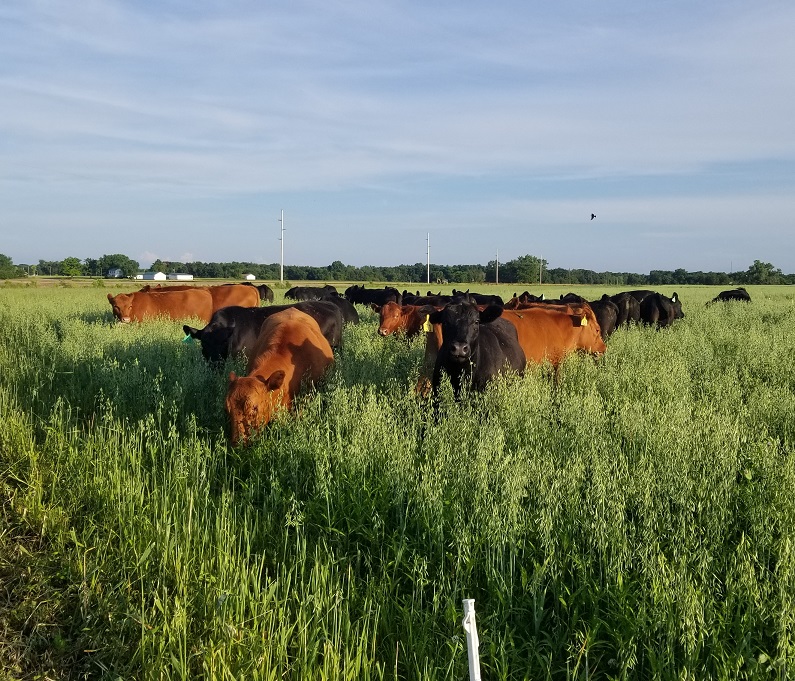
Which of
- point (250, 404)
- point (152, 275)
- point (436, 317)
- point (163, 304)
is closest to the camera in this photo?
point (250, 404)

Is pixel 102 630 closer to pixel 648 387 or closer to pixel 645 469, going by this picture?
pixel 645 469

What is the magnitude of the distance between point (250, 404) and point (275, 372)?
516 mm

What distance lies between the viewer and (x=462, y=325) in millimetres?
7953

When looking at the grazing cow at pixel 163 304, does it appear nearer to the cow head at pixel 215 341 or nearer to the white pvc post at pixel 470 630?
the cow head at pixel 215 341

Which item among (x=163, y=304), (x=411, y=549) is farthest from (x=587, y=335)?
(x=163, y=304)

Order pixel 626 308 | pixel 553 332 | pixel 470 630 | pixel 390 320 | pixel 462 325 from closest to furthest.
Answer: pixel 470 630 < pixel 462 325 < pixel 553 332 < pixel 390 320 < pixel 626 308

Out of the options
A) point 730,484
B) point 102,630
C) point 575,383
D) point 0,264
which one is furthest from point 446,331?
point 0,264

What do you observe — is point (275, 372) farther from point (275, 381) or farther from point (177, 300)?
point (177, 300)

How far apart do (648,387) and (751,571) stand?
194 inches

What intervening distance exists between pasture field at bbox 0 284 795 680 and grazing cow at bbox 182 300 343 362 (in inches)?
210

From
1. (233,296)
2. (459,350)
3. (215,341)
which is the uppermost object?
(233,296)

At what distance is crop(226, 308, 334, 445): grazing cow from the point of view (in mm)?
6613

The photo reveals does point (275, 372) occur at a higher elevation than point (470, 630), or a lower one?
higher

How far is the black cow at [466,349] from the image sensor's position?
25.7ft
